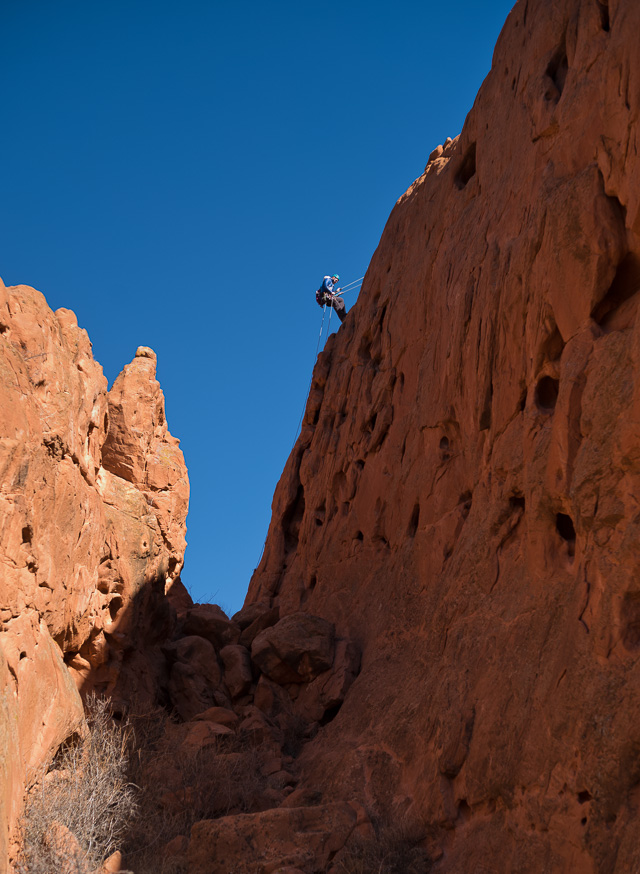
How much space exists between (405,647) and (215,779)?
3.53m

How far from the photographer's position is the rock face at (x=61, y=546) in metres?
9.62

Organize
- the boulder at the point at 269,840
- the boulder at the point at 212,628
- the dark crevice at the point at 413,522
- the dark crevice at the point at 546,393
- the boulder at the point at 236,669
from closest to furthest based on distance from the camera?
1. the boulder at the point at 269,840
2. the dark crevice at the point at 546,393
3. the dark crevice at the point at 413,522
4. the boulder at the point at 236,669
5. the boulder at the point at 212,628

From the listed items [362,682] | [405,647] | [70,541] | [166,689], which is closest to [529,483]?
[405,647]

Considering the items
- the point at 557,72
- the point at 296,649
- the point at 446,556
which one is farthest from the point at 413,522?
the point at 557,72

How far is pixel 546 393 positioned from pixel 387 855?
5816mm

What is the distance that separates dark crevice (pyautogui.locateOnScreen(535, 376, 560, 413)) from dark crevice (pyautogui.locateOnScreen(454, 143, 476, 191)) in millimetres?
6614

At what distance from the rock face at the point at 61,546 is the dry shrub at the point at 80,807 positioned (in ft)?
0.90

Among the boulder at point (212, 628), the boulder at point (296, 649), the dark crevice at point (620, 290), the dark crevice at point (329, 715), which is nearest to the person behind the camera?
the dark crevice at point (620, 290)

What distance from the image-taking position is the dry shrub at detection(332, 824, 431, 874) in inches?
344

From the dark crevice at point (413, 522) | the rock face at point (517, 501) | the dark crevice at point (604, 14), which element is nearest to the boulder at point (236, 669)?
the rock face at point (517, 501)

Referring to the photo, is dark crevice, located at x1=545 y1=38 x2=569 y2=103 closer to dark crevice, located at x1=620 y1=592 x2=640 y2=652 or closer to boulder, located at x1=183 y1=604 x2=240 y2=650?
dark crevice, located at x1=620 y1=592 x2=640 y2=652

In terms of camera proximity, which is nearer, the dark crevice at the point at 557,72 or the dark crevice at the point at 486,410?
the dark crevice at the point at 557,72

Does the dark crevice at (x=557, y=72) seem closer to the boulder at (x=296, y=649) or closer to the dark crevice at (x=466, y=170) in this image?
the dark crevice at (x=466, y=170)

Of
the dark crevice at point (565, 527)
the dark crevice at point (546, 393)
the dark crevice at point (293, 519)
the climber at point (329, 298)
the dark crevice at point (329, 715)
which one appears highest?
the climber at point (329, 298)
